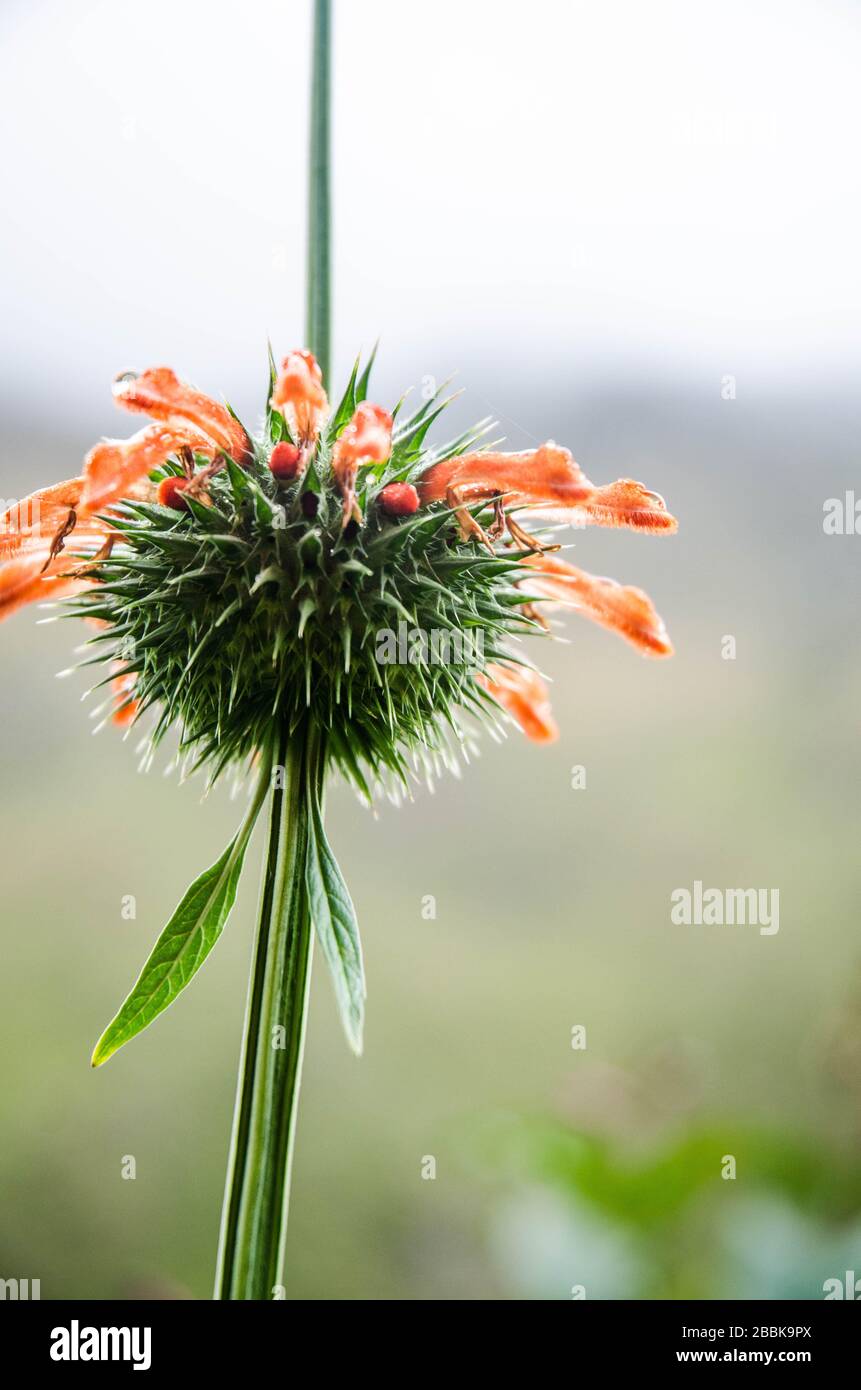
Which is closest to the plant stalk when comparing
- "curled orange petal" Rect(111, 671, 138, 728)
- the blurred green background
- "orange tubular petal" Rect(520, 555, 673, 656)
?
"curled orange petal" Rect(111, 671, 138, 728)

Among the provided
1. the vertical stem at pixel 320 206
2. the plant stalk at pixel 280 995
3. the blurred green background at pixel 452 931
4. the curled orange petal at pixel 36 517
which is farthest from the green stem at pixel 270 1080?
the blurred green background at pixel 452 931

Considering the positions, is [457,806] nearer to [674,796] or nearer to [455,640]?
[674,796]

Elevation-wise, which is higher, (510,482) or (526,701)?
(510,482)

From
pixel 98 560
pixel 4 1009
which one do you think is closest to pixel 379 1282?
pixel 4 1009

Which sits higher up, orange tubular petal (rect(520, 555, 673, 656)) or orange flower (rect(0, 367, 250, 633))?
orange flower (rect(0, 367, 250, 633))

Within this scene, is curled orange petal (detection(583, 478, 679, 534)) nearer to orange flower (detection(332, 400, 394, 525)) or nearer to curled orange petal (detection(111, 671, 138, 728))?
orange flower (detection(332, 400, 394, 525))

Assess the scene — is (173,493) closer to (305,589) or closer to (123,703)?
(305,589)
